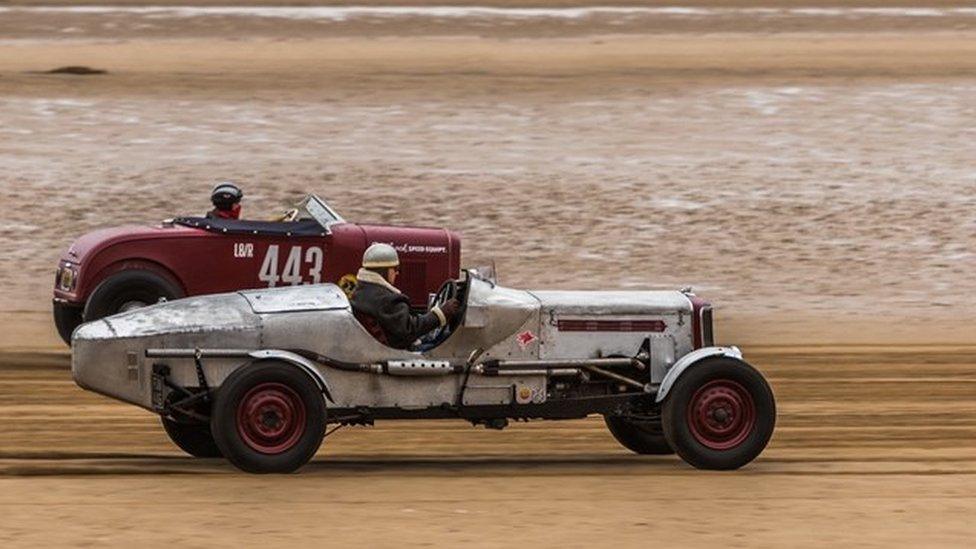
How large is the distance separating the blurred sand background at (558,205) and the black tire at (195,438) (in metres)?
0.16

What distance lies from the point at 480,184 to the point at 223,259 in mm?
7825

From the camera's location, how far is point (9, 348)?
18.4m

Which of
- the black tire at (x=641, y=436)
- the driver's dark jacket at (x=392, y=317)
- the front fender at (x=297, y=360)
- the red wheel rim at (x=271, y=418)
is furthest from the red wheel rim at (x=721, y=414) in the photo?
the red wheel rim at (x=271, y=418)

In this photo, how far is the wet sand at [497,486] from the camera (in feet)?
34.7

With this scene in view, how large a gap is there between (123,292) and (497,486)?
235 inches

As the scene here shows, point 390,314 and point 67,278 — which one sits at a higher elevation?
point 390,314

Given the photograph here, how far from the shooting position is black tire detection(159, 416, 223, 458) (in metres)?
12.8

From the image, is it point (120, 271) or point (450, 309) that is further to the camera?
point (120, 271)

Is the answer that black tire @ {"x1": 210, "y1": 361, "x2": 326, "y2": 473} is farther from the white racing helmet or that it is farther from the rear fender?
the rear fender

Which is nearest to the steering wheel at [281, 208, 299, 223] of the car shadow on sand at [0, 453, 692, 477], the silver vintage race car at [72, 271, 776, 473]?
the car shadow on sand at [0, 453, 692, 477]

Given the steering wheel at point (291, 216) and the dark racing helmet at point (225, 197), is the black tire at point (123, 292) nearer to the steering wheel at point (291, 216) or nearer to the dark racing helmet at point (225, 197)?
the dark racing helmet at point (225, 197)

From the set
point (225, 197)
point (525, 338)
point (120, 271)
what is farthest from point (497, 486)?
point (225, 197)

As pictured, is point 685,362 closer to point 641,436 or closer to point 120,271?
point 641,436

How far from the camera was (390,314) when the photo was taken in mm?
12211
